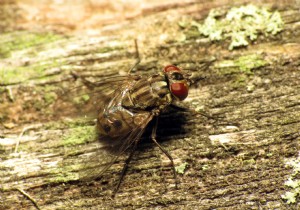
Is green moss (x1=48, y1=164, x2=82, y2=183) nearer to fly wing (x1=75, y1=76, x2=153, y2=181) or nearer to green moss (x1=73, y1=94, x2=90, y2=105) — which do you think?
fly wing (x1=75, y1=76, x2=153, y2=181)

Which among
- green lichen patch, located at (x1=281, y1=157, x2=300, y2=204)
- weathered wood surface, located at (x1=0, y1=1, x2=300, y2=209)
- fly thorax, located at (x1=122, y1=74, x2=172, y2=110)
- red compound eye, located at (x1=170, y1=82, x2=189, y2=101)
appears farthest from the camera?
fly thorax, located at (x1=122, y1=74, x2=172, y2=110)

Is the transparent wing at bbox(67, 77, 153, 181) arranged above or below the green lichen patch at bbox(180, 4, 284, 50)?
below

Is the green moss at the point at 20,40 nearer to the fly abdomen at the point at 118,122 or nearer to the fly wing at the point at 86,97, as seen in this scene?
the fly wing at the point at 86,97

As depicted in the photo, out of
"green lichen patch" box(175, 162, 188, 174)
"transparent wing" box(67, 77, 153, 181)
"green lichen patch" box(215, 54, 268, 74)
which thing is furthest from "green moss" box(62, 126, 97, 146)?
"green lichen patch" box(215, 54, 268, 74)

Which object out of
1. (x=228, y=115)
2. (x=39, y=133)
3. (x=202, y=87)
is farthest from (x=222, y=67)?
(x=39, y=133)

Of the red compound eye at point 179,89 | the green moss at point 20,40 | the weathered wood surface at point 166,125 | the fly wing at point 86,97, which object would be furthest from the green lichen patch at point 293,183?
the green moss at point 20,40
